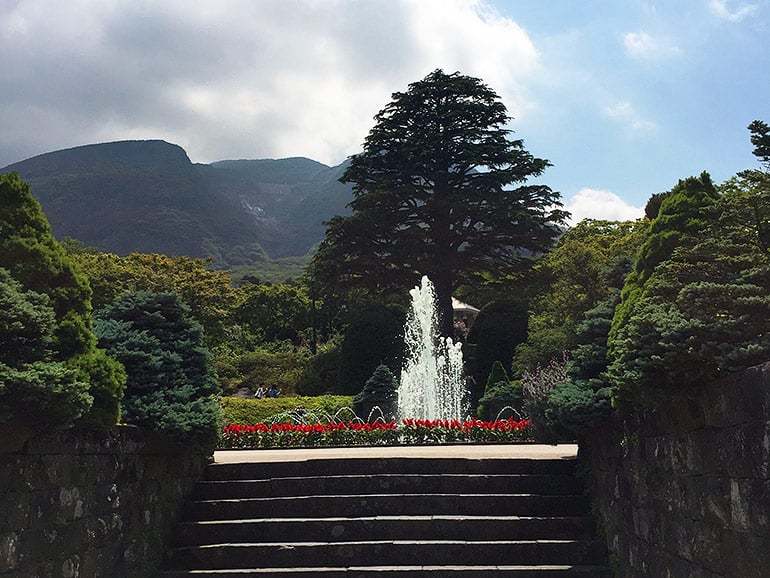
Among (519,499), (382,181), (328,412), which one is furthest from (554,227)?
(519,499)

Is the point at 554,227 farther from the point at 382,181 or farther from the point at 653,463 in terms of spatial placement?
the point at 653,463

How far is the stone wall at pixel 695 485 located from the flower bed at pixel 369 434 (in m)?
5.33

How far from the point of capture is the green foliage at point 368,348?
947 inches

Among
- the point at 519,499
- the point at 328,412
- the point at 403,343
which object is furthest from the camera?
the point at 403,343

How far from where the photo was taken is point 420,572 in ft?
19.4

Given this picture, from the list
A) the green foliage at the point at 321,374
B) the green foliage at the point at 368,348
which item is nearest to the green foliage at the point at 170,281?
the green foliage at the point at 321,374

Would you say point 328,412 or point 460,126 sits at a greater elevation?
point 460,126

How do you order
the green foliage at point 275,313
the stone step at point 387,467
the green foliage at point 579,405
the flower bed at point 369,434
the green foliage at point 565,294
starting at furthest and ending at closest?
the green foliage at point 275,313
the green foliage at point 565,294
the flower bed at point 369,434
the stone step at point 387,467
the green foliage at point 579,405

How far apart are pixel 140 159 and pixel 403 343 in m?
154

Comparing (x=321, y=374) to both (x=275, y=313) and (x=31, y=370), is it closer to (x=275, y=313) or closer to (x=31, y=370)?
(x=275, y=313)

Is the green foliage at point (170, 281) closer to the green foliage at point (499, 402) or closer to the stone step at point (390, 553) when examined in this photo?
the green foliage at point (499, 402)

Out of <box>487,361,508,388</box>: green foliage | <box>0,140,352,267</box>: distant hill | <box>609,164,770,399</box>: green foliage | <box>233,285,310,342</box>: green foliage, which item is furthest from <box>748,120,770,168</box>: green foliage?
<box>0,140,352,267</box>: distant hill

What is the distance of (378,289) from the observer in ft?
90.0

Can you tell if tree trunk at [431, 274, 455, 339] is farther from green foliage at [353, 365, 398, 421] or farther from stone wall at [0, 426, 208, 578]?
stone wall at [0, 426, 208, 578]
